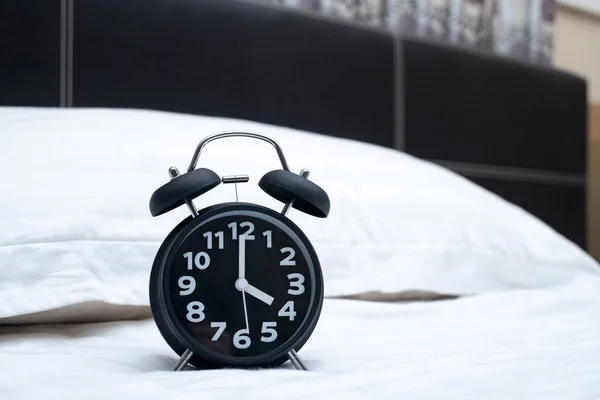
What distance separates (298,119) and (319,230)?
2.29ft

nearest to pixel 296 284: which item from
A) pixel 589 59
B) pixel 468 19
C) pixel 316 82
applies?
pixel 316 82

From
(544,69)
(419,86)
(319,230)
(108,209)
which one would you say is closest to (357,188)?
(319,230)

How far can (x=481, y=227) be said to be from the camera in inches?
43.6

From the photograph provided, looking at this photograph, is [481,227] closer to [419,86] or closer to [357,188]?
[357,188]

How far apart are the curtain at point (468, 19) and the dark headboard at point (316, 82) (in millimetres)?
165

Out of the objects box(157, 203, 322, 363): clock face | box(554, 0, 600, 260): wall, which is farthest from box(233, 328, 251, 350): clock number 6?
box(554, 0, 600, 260): wall

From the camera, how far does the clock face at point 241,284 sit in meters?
0.58

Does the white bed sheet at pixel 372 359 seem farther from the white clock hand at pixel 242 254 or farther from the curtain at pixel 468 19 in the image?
the curtain at pixel 468 19

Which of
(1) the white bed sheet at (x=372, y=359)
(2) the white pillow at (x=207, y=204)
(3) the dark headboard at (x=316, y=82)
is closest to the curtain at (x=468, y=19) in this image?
(3) the dark headboard at (x=316, y=82)

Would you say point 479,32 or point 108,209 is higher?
point 479,32

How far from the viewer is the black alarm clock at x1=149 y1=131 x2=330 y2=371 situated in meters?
0.57

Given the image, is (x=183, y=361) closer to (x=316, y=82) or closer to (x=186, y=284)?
(x=186, y=284)

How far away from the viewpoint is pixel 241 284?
59 cm

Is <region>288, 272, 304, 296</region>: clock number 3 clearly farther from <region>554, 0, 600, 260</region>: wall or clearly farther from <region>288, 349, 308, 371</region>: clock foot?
<region>554, 0, 600, 260</region>: wall
